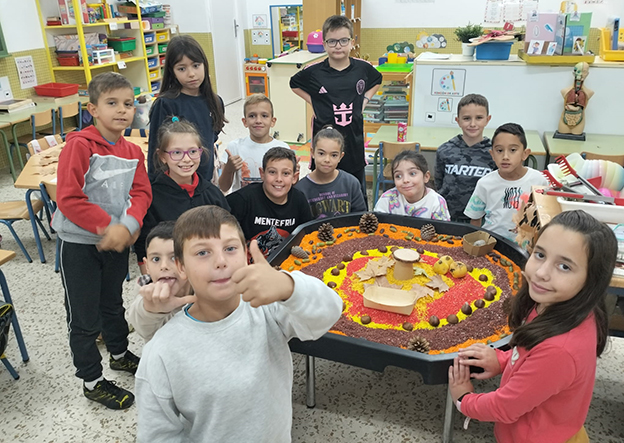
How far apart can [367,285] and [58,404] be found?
4.91 ft

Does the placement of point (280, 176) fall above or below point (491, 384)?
above

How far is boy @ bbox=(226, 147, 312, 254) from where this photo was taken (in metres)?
2.29

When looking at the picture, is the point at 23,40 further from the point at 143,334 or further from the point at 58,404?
the point at 143,334

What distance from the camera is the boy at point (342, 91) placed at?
3078 mm

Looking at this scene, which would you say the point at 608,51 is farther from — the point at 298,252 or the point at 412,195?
the point at 298,252

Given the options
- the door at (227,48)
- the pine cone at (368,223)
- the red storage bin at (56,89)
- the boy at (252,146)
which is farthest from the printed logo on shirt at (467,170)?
the door at (227,48)

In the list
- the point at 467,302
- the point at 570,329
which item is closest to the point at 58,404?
the point at 467,302

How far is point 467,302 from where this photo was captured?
1794mm

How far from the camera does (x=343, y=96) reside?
3.08 m

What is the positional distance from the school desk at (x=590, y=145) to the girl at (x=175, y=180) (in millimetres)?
2673

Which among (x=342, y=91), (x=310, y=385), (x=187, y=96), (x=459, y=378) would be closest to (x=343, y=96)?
(x=342, y=91)

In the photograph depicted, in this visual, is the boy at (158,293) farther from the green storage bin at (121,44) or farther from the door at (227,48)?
the door at (227,48)

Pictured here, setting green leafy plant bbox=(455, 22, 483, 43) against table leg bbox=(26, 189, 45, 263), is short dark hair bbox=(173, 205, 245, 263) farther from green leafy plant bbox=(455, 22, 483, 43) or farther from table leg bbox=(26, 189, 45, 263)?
green leafy plant bbox=(455, 22, 483, 43)

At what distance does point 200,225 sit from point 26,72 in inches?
227
